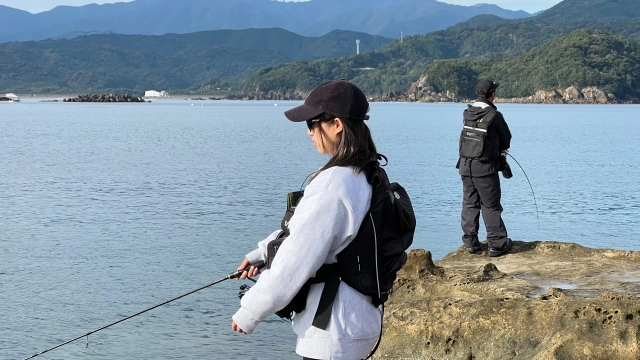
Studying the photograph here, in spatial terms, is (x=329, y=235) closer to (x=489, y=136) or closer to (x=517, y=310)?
(x=517, y=310)

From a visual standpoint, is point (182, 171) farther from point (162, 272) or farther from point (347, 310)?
point (347, 310)

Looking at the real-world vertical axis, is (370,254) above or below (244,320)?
above

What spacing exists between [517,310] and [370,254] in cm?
367

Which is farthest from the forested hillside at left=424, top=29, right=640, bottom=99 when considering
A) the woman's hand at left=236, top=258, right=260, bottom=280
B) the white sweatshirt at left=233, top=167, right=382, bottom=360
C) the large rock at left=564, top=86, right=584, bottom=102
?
the white sweatshirt at left=233, top=167, right=382, bottom=360

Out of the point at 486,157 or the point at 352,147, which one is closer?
the point at 352,147

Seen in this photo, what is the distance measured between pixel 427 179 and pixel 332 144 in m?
24.5

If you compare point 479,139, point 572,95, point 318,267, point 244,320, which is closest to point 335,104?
point 318,267

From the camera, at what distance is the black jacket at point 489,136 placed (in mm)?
9734

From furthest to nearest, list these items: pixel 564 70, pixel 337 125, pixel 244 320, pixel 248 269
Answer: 1. pixel 564 70
2. pixel 248 269
3. pixel 337 125
4. pixel 244 320

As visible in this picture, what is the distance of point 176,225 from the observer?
57.8ft

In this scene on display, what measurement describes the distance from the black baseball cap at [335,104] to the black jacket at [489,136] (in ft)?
21.0

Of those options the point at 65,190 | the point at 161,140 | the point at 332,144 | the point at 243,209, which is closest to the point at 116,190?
the point at 65,190

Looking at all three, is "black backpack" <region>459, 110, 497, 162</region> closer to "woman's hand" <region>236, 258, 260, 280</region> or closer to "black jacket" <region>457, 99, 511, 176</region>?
"black jacket" <region>457, 99, 511, 176</region>

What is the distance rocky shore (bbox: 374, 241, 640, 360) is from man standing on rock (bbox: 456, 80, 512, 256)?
49 centimetres
